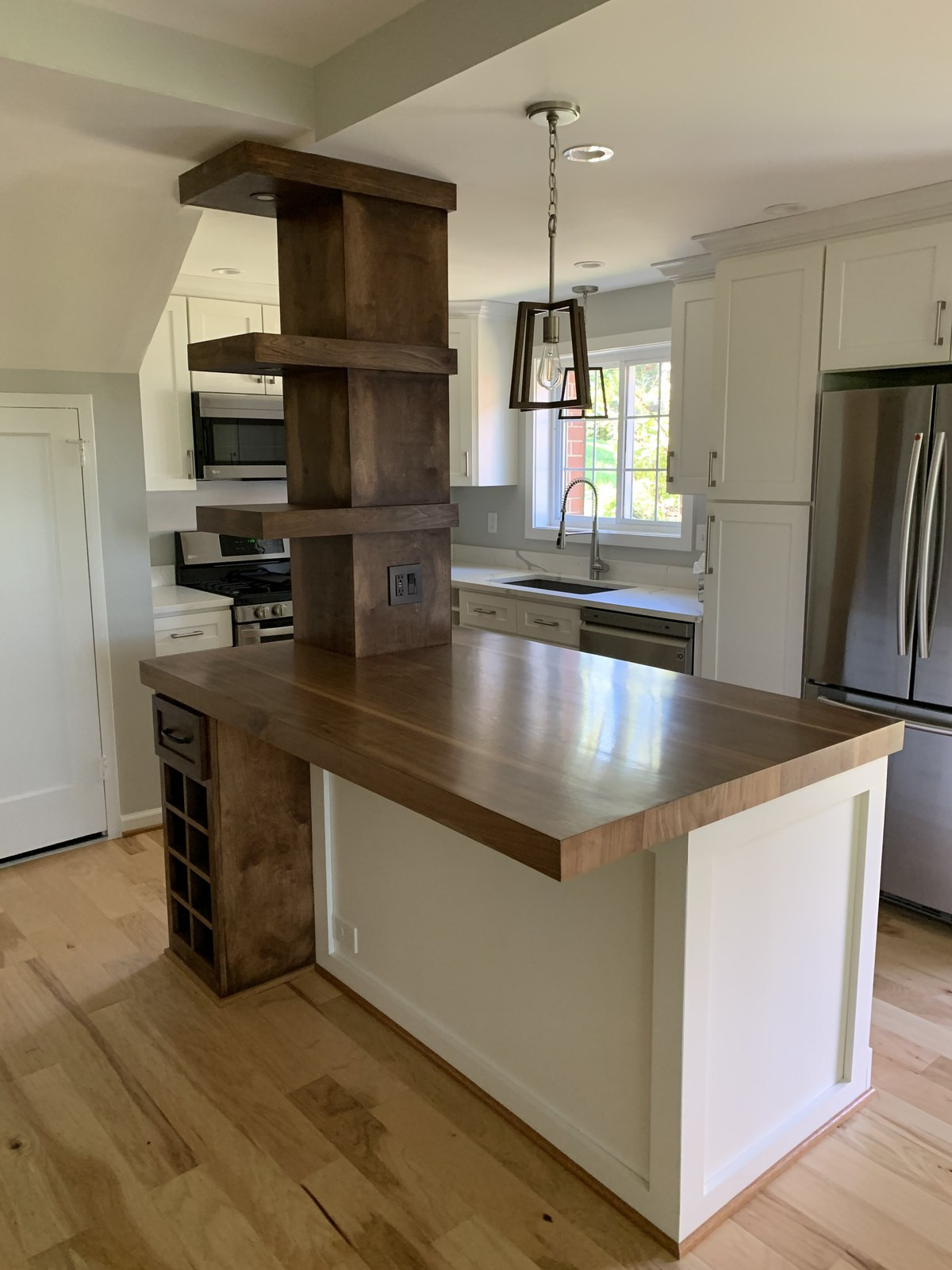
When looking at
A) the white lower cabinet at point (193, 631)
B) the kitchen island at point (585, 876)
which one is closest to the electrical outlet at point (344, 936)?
the kitchen island at point (585, 876)

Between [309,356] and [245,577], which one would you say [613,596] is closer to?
[245,577]

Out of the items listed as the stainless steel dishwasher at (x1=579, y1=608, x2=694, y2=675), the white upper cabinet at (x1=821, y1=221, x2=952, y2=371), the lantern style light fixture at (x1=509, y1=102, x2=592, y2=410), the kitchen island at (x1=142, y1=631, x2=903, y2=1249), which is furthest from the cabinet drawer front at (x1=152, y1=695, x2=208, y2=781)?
the white upper cabinet at (x1=821, y1=221, x2=952, y2=371)

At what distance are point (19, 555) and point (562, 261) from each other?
7.77ft

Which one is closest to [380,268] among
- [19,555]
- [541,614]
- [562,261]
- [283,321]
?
[283,321]

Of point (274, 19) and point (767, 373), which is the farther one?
point (767, 373)

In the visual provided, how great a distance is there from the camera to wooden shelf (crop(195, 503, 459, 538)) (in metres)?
2.47

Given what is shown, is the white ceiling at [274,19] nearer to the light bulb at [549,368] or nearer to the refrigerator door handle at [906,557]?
the light bulb at [549,368]

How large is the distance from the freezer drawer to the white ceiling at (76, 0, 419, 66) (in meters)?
2.47

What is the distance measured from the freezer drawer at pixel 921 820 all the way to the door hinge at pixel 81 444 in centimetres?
304

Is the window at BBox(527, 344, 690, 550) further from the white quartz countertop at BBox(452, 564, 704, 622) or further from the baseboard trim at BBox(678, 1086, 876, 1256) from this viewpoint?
the baseboard trim at BBox(678, 1086, 876, 1256)

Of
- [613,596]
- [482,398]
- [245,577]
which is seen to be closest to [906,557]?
[613,596]

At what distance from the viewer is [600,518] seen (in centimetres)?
503

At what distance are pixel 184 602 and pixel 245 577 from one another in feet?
2.33

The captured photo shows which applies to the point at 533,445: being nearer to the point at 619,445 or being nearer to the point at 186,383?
the point at 619,445
